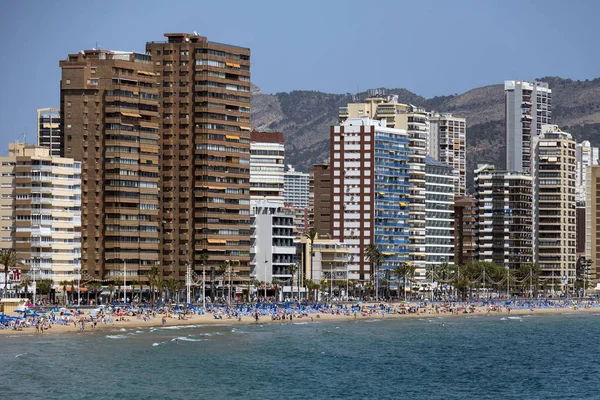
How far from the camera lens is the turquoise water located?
111m

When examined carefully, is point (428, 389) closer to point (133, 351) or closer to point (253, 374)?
point (253, 374)

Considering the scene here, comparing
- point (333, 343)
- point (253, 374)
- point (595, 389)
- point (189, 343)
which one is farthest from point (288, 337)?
point (595, 389)

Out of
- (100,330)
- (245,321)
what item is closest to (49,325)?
(100,330)

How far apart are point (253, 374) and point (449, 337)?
2418 inches

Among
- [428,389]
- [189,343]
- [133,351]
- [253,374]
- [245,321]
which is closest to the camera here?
[428,389]

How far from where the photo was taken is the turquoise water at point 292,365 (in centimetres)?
11119

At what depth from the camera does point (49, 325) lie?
164 metres

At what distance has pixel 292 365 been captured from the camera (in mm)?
132125

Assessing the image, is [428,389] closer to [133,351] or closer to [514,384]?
[514,384]

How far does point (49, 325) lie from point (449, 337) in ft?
190

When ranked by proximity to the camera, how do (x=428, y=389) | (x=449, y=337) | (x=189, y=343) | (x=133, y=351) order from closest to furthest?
(x=428, y=389) < (x=133, y=351) < (x=189, y=343) < (x=449, y=337)

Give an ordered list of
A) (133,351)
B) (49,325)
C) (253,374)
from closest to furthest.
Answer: (253,374) → (133,351) → (49,325)

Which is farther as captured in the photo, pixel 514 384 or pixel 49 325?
pixel 49 325

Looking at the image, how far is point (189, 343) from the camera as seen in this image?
151m
